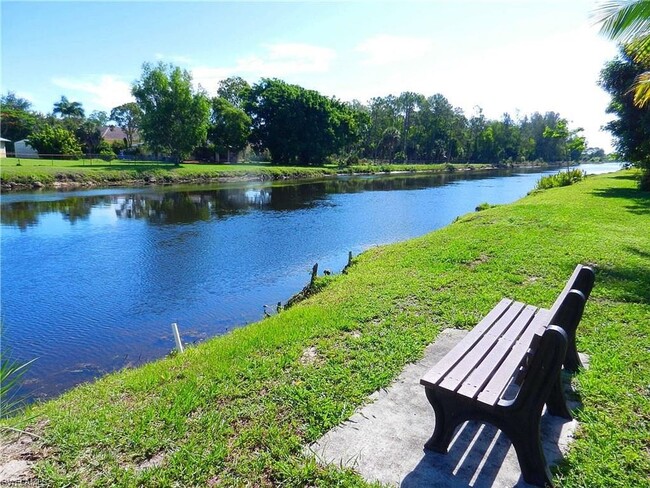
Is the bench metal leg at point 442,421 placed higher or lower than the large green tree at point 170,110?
lower

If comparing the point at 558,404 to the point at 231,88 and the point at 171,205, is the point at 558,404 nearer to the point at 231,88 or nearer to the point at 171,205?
the point at 171,205

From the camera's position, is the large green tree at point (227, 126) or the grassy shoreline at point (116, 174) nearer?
the grassy shoreline at point (116, 174)

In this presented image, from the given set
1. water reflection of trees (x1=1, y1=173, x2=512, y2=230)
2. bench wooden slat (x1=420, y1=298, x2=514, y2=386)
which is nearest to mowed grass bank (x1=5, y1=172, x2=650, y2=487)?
bench wooden slat (x1=420, y1=298, x2=514, y2=386)

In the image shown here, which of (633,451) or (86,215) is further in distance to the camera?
(86,215)

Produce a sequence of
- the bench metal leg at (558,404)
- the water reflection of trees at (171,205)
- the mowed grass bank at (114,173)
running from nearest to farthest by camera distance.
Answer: the bench metal leg at (558,404), the water reflection of trees at (171,205), the mowed grass bank at (114,173)

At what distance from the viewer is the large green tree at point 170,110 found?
1925 inches

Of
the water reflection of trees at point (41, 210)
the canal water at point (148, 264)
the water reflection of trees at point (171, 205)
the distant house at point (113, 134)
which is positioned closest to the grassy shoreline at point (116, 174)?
the canal water at point (148, 264)

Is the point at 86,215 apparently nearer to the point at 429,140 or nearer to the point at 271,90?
the point at 271,90

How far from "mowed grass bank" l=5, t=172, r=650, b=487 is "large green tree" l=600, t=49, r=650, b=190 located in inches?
653

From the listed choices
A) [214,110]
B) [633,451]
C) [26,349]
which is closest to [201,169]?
[214,110]

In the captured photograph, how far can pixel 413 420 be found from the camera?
3.64 metres

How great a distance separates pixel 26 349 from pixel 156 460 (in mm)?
7086

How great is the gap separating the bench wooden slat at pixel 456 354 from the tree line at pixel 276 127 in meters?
37.7

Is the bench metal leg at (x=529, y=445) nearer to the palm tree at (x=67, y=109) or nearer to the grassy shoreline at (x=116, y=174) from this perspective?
the grassy shoreline at (x=116, y=174)
